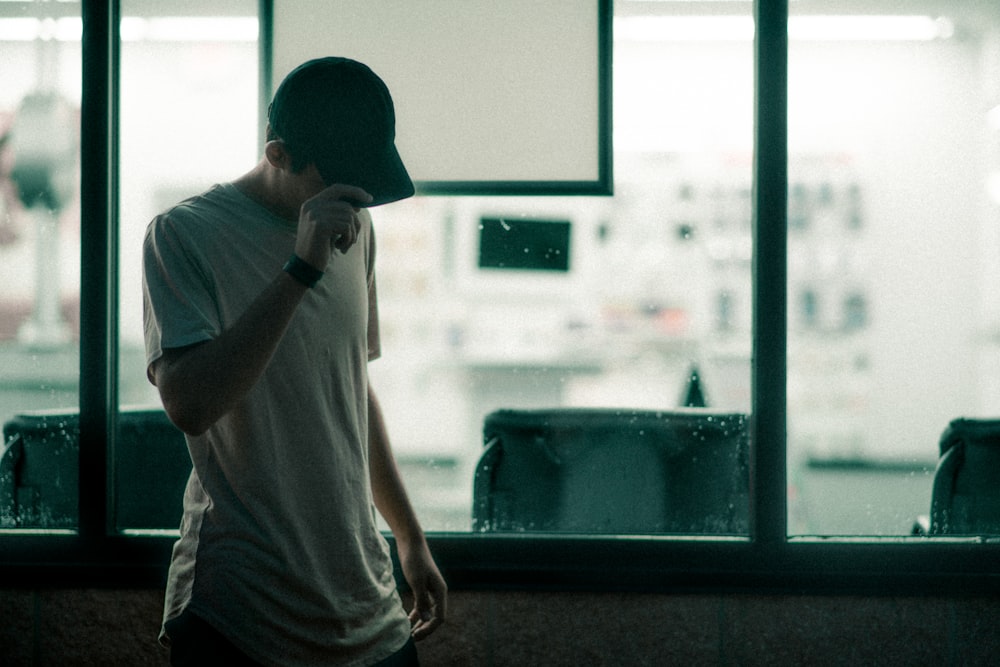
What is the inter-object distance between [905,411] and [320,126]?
2.46 meters

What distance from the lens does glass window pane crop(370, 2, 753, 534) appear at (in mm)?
2795

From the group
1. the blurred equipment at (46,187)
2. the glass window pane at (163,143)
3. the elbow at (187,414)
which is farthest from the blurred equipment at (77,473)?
the elbow at (187,414)

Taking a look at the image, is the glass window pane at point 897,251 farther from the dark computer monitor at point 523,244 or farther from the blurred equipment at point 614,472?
the dark computer monitor at point 523,244

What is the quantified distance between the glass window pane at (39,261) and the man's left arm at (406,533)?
59.3 inches

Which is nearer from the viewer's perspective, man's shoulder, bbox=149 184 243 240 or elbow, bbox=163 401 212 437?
elbow, bbox=163 401 212 437

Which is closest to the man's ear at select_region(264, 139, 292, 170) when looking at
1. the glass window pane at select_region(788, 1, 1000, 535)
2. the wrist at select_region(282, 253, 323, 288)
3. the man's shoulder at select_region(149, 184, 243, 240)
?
the man's shoulder at select_region(149, 184, 243, 240)

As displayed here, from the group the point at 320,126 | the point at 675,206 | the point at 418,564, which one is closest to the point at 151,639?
the point at 418,564

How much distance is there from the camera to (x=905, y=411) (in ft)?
10.2

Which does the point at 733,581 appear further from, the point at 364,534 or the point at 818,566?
the point at 364,534

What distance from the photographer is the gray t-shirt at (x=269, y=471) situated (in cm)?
140

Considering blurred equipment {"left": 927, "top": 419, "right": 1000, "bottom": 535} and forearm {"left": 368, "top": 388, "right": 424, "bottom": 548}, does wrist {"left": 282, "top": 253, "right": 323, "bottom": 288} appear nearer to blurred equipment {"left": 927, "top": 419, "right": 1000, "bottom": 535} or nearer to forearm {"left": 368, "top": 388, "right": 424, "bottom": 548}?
forearm {"left": 368, "top": 388, "right": 424, "bottom": 548}

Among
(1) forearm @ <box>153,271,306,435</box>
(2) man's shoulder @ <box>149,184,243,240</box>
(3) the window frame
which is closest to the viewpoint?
(1) forearm @ <box>153,271,306,435</box>

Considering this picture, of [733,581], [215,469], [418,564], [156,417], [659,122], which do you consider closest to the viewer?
[215,469]

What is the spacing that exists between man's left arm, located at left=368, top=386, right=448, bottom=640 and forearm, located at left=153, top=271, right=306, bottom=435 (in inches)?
16.9
